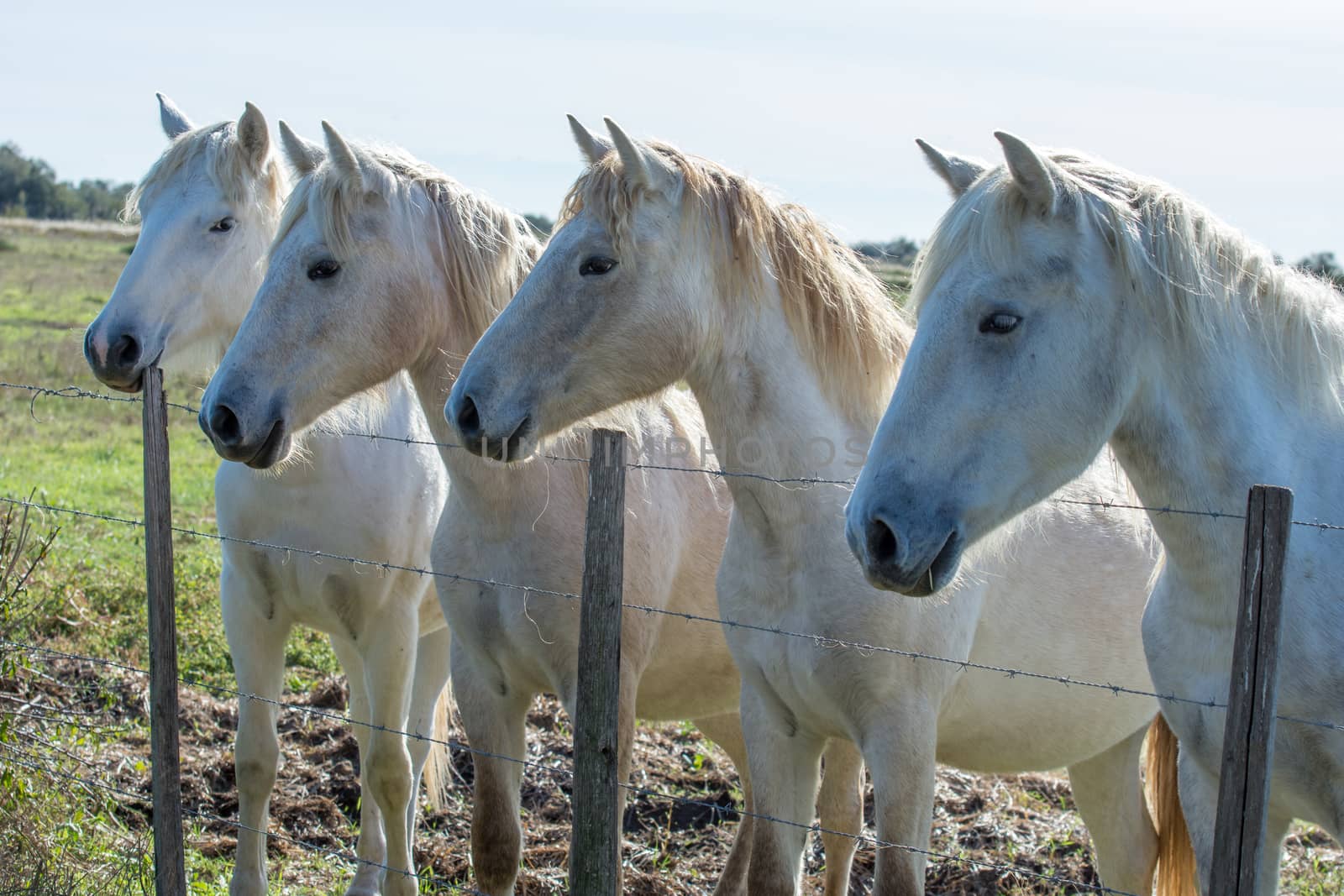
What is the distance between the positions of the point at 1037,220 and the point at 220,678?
506cm

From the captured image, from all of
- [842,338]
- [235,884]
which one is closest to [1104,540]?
[842,338]

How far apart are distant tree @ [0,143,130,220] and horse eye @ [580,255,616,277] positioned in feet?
177

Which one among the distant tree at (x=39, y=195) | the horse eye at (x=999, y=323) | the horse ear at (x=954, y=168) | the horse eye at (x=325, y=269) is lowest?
the horse eye at (x=999, y=323)

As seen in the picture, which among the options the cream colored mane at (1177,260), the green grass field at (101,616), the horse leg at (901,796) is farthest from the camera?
the green grass field at (101,616)

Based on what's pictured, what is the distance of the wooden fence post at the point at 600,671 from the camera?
256cm

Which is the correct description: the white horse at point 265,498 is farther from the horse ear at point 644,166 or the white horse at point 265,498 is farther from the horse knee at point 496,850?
the horse ear at point 644,166

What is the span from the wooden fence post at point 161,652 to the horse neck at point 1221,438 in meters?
2.39

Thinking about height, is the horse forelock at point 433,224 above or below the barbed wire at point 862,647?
above

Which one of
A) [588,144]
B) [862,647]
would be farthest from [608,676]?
[588,144]

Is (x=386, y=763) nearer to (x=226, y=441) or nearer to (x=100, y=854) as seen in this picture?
(x=100, y=854)

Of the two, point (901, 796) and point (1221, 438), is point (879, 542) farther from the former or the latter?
point (901, 796)

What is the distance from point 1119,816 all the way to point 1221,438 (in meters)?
2.26

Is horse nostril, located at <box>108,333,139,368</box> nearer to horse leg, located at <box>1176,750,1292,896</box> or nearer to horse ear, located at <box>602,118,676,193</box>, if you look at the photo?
horse ear, located at <box>602,118,676,193</box>

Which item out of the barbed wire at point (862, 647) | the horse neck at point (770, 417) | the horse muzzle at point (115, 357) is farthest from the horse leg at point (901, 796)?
the horse muzzle at point (115, 357)
